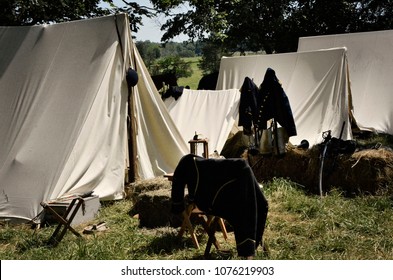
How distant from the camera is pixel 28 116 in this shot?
5488 mm

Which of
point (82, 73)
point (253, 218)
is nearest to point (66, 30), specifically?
point (82, 73)

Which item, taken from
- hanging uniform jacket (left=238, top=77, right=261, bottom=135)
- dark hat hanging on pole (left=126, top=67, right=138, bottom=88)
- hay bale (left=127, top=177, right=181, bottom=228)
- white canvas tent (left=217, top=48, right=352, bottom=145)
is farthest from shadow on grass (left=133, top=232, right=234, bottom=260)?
white canvas tent (left=217, top=48, right=352, bottom=145)

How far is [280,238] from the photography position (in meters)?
3.97

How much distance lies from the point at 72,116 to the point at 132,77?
88 centimetres

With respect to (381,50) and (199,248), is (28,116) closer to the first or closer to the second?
(199,248)

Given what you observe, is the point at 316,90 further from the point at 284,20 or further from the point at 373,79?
the point at 284,20

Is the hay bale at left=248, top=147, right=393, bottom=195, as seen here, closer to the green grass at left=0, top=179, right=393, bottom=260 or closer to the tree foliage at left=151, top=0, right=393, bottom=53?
the green grass at left=0, top=179, right=393, bottom=260

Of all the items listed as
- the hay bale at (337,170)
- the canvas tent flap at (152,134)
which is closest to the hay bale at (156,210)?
the canvas tent flap at (152,134)

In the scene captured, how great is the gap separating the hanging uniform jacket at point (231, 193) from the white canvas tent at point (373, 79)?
6.45 meters

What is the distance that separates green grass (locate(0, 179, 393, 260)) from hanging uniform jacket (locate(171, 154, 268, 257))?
1.06 ft

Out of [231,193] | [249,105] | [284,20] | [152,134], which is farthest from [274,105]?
[284,20]

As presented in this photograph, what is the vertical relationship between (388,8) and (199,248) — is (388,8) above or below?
above

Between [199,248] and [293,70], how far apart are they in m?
5.51

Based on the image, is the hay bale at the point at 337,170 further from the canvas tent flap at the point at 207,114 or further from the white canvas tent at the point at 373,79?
the white canvas tent at the point at 373,79
